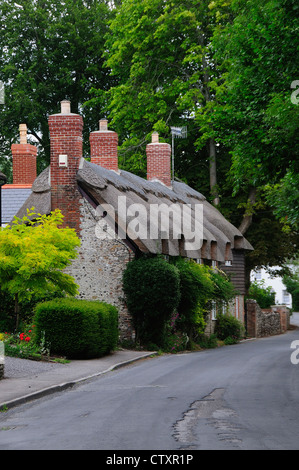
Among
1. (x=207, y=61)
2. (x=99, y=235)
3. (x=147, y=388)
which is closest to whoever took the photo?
(x=147, y=388)

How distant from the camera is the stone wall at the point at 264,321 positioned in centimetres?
4653

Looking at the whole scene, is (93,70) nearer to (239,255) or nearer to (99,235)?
(239,255)

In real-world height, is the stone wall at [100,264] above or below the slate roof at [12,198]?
below

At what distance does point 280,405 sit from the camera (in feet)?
44.6

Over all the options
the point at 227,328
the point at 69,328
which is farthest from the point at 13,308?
the point at 227,328

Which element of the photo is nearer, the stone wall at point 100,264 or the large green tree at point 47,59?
the stone wall at point 100,264

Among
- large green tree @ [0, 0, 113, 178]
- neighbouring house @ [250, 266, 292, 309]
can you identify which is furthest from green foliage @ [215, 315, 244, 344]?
neighbouring house @ [250, 266, 292, 309]

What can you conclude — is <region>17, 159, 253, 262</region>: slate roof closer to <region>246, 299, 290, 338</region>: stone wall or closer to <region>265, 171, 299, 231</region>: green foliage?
<region>246, 299, 290, 338</region>: stone wall

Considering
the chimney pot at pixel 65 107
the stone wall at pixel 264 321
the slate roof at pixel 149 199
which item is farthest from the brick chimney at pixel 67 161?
the stone wall at pixel 264 321

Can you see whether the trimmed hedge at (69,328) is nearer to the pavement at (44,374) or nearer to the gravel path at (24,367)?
the pavement at (44,374)

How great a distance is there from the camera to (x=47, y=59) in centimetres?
4812

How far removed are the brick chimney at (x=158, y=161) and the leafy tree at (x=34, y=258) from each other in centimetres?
1601
